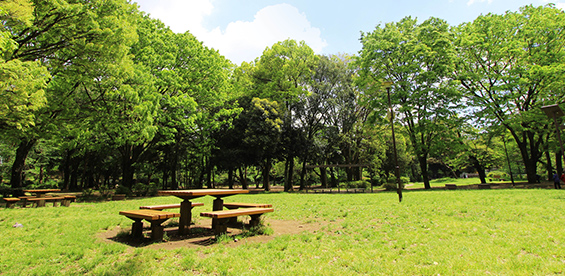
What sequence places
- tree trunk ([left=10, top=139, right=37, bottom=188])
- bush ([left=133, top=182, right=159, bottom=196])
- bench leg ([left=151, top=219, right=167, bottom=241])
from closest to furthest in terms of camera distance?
1. bench leg ([left=151, top=219, right=167, bottom=241])
2. tree trunk ([left=10, top=139, right=37, bottom=188])
3. bush ([left=133, top=182, right=159, bottom=196])

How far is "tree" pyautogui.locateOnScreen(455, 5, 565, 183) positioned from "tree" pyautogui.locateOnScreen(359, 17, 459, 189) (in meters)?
2.04

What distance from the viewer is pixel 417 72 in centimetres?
2378

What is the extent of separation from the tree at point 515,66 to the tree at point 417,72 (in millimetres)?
2040

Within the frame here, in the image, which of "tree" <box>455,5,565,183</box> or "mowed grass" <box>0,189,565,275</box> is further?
"tree" <box>455,5,565,183</box>

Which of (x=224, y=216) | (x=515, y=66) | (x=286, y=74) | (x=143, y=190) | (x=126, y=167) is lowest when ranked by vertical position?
(x=143, y=190)

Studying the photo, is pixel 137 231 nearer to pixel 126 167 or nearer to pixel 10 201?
pixel 10 201

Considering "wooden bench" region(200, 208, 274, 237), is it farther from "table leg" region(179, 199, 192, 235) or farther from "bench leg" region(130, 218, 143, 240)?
"bench leg" region(130, 218, 143, 240)

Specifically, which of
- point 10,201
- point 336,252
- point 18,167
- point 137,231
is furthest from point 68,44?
point 336,252

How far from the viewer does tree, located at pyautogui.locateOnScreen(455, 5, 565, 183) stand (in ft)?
67.1

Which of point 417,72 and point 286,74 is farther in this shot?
point 286,74

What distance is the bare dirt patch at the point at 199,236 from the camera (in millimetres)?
5297

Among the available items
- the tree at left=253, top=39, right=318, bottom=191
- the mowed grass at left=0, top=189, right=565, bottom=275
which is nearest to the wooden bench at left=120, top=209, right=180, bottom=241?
the mowed grass at left=0, top=189, right=565, bottom=275

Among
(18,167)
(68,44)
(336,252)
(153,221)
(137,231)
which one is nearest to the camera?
(336,252)

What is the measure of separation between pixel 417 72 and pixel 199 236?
23.9 meters
